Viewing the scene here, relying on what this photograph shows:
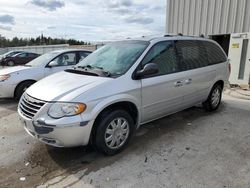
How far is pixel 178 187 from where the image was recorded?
2.73 metres

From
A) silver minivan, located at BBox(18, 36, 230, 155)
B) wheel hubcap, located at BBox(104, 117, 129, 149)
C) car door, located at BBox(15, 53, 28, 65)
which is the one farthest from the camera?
car door, located at BBox(15, 53, 28, 65)

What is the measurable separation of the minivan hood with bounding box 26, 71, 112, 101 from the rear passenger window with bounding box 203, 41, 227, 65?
275cm

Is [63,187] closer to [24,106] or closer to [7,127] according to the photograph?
[24,106]

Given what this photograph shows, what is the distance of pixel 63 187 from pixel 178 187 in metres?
1.33

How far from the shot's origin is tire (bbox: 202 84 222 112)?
5290 millimetres

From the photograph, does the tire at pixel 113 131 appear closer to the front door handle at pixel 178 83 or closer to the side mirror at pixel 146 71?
the side mirror at pixel 146 71

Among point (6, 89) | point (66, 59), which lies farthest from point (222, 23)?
point (6, 89)

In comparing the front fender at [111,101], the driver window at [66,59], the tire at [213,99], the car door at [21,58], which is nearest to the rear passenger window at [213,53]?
the tire at [213,99]

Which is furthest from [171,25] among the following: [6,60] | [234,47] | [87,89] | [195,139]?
[6,60]

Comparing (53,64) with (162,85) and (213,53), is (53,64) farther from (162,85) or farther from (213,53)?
(213,53)

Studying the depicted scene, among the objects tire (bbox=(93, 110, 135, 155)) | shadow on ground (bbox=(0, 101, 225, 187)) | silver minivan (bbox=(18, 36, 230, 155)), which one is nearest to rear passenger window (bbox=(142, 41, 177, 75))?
silver minivan (bbox=(18, 36, 230, 155))

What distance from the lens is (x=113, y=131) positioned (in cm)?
337

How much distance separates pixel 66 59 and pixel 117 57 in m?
3.71

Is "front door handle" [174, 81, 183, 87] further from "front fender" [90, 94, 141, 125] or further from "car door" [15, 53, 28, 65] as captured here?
"car door" [15, 53, 28, 65]
